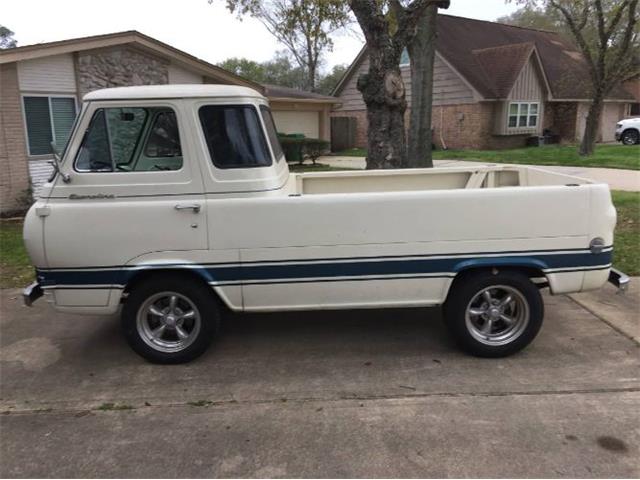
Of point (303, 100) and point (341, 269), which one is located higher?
point (303, 100)

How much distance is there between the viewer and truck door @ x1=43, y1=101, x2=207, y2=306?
4078mm

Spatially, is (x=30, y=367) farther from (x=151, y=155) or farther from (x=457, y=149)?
(x=457, y=149)

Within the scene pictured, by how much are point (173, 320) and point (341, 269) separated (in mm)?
1406

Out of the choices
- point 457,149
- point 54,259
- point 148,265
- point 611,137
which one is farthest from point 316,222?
point 611,137

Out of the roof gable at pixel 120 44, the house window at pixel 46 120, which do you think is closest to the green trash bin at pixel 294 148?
the roof gable at pixel 120 44

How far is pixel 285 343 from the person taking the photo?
4.82 metres

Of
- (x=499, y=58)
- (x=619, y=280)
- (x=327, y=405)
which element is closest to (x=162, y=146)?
(x=327, y=405)

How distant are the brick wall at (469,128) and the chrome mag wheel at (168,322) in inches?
914

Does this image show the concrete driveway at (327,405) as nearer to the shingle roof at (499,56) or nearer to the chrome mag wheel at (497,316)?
the chrome mag wheel at (497,316)

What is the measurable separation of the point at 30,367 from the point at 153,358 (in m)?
1.03

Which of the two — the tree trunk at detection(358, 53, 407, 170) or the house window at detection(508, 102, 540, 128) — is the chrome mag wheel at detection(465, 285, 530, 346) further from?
the house window at detection(508, 102, 540, 128)

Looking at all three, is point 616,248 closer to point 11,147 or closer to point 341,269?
point 341,269

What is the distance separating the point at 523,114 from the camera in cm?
2678

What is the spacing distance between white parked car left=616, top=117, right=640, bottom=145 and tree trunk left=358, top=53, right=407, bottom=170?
21909mm
